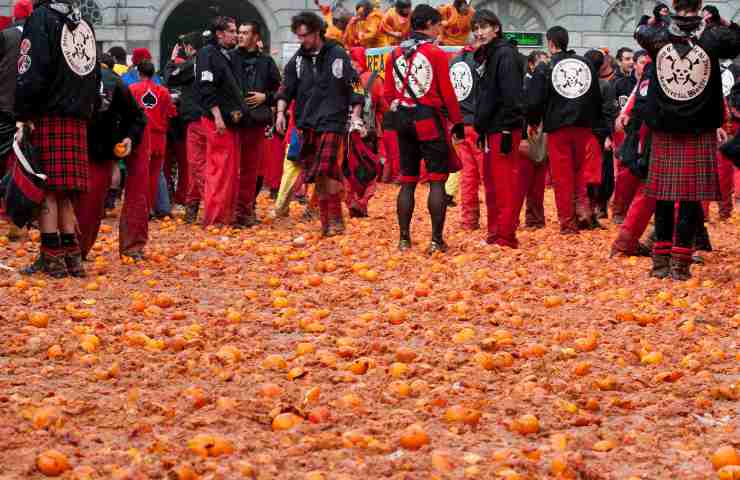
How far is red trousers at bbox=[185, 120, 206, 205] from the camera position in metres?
12.9

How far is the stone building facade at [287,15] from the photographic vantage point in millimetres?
32344

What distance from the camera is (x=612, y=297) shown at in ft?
25.8

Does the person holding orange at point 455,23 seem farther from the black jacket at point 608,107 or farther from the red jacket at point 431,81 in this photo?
the red jacket at point 431,81

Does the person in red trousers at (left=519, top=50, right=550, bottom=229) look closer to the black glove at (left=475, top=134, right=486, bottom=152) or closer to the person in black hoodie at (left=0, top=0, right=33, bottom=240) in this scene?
the black glove at (left=475, top=134, right=486, bottom=152)

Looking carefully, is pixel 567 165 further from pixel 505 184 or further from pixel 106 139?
pixel 106 139

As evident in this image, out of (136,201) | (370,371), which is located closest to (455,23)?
(136,201)

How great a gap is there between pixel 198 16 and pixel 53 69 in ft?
103

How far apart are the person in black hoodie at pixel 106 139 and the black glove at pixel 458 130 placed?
260 centimetres

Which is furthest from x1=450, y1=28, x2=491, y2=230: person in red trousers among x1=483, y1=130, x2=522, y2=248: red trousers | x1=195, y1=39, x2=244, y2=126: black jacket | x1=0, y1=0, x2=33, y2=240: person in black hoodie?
x1=0, y1=0, x2=33, y2=240: person in black hoodie

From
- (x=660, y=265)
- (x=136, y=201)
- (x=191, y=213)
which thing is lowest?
(x=191, y=213)

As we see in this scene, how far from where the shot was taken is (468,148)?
12.8 meters

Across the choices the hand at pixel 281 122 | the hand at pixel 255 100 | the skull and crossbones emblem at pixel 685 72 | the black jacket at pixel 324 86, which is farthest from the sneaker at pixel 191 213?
the skull and crossbones emblem at pixel 685 72

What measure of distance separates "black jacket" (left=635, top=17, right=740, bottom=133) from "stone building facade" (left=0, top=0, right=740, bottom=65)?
23699mm

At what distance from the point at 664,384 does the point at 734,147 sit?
321 centimetres
